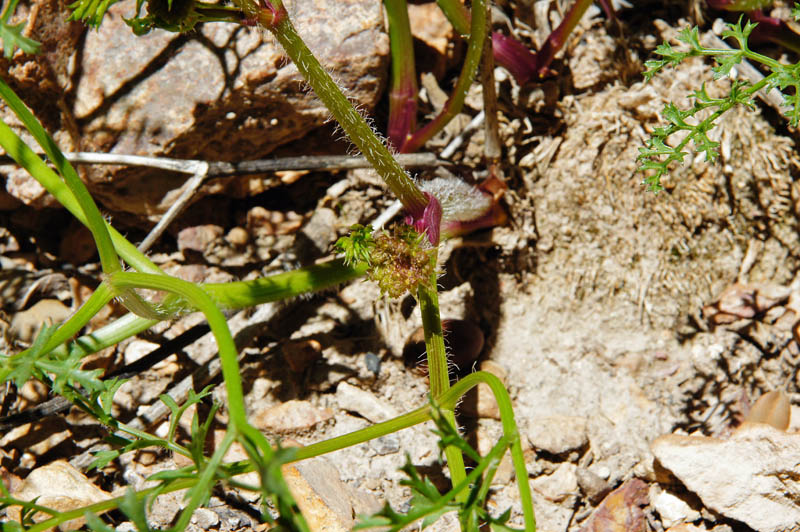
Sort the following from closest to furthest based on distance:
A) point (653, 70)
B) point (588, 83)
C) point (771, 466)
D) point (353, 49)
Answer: point (653, 70), point (771, 466), point (353, 49), point (588, 83)

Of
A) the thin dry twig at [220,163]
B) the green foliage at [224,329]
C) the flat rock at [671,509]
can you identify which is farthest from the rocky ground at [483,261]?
the green foliage at [224,329]

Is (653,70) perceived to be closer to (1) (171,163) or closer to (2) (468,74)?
(2) (468,74)

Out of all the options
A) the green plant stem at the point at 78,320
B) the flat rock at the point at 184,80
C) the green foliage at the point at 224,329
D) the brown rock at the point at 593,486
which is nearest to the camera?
the green foliage at the point at 224,329

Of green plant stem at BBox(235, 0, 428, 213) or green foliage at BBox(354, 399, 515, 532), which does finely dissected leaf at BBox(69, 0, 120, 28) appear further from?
green foliage at BBox(354, 399, 515, 532)

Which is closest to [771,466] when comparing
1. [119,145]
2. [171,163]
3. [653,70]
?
[653,70]

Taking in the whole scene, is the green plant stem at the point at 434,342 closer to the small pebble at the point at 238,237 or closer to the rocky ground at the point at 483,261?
the rocky ground at the point at 483,261

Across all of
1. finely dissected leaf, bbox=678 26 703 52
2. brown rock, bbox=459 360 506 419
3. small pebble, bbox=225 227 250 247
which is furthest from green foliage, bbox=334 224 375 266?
finely dissected leaf, bbox=678 26 703 52
